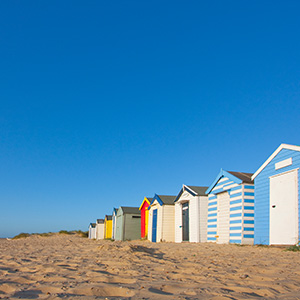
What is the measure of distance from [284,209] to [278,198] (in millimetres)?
568

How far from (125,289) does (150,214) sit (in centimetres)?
2257

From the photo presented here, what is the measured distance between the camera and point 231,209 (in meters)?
15.1

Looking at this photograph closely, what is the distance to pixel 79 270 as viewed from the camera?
538 cm

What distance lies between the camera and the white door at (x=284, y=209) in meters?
11.6

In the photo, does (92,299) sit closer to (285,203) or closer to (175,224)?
(285,203)

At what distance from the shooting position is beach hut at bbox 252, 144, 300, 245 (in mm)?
11664

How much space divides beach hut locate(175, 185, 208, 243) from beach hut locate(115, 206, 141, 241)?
10150mm

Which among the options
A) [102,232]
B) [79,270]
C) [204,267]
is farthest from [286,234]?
[102,232]

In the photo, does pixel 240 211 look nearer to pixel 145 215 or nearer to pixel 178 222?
pixel 178 222

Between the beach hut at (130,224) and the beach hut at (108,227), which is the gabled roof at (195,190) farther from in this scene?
the beach hut at (108,227)

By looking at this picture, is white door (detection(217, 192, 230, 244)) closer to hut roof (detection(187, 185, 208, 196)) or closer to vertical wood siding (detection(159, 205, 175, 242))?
hut roof (detection(187, 185, 208, 196))

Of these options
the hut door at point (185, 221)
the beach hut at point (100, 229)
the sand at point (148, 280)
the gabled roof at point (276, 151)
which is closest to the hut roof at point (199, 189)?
the hut door at point (185, 221)

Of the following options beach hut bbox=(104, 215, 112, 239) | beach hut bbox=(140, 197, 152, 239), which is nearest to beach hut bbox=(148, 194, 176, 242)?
beach hut bbox=(140, 197, 152, 239)

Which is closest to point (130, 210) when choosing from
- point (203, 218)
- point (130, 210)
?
point (130, 210)
